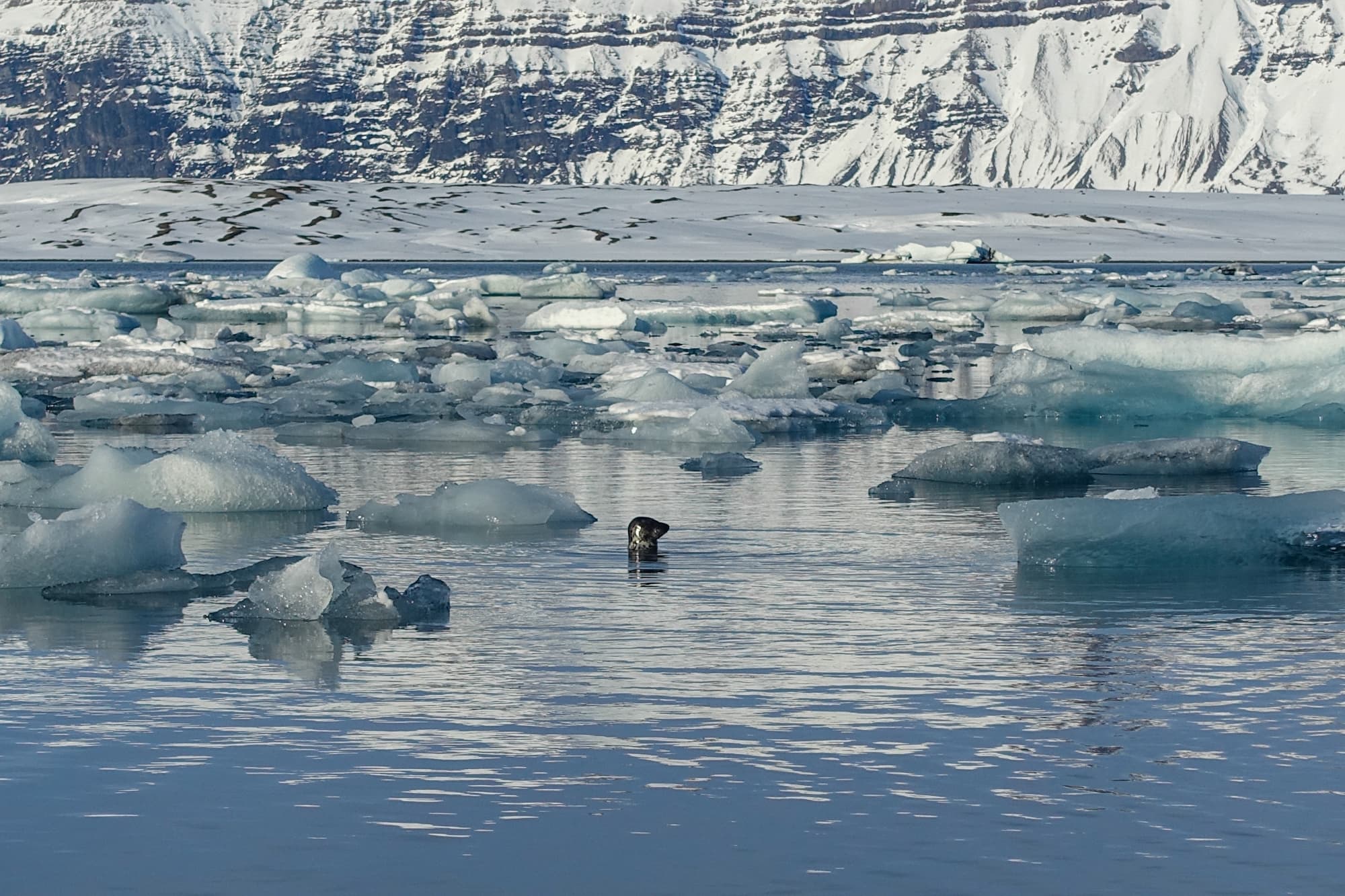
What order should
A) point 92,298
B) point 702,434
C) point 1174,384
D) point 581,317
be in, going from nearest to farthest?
point 702,434 → point 1174,384 → point 581,317 → point 92,298

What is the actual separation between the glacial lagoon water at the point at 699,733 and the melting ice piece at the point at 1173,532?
0.13 meters

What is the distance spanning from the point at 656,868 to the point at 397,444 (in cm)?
827

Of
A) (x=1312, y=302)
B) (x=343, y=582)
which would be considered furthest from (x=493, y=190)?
(x=343, y=582)

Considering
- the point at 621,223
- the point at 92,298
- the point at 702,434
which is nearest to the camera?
the point at 702,434

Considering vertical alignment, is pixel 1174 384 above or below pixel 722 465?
above

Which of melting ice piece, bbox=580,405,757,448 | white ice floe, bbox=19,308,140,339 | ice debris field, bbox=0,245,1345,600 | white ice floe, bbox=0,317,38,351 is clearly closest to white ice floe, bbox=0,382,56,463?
ice debris field, bbox=0,245,1345,600

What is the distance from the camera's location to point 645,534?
7.72 m

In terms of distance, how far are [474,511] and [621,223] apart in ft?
215

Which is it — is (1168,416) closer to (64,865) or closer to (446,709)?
(446,709)

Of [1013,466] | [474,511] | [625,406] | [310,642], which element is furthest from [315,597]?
[625,406]

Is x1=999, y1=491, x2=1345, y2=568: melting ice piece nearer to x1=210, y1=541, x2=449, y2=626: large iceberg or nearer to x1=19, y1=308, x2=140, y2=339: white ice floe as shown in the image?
x1=210, y1=541, x2=449, y2=626: large iceberg

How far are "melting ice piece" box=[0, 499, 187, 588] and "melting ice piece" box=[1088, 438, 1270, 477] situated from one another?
481 centimetres

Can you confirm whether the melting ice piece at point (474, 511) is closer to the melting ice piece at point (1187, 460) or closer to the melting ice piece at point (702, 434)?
the melting ice piece at point (1187, 460)

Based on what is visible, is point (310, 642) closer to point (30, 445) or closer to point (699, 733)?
point (699, 733)
